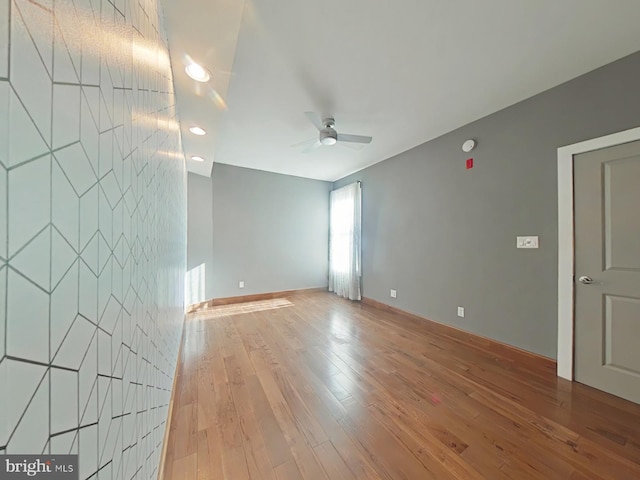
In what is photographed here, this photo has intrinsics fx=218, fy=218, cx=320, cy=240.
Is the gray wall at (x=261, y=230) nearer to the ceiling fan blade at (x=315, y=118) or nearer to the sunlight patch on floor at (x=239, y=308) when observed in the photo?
the sunlight patch on floor at (x=239, y=308)

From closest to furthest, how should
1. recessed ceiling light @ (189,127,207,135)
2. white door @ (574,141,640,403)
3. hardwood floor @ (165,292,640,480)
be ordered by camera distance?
hardwood floor @ (165,292,640,480)
white door @ (574,141,640,403)
recessed ceiling light @ (189,127,207,135)

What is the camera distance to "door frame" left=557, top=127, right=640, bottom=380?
1.83m

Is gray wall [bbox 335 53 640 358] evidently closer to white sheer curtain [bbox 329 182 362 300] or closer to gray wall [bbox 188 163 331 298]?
white sheer curtain [bbox 329 182 362 300]

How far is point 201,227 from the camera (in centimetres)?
364

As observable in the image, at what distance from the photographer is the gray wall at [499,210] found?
1809 millimetres

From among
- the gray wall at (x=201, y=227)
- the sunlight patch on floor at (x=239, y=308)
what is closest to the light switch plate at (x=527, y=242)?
the sunlight patch on floor at (x=239, y=308)

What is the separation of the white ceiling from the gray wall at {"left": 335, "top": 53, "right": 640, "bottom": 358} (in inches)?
8.4

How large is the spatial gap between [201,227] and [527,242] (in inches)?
168

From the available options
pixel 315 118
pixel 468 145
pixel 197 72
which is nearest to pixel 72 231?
pixel 197 72

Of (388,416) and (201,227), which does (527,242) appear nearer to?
(388,416)

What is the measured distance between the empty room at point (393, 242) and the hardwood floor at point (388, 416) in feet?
0.05

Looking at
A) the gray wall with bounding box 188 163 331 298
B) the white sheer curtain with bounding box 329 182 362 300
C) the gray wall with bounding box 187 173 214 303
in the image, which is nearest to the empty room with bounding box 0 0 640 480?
the gray wall with bounding box 187 173 214 303

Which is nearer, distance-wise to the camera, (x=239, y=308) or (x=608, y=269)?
(x=608, y=269)

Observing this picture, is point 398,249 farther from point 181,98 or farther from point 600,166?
point 181,98
